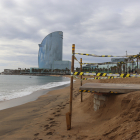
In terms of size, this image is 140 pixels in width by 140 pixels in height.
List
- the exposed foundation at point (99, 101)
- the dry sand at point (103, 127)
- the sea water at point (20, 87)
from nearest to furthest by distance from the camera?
the dry sand at point (103, 127) < the exposed foundation at point (99, 101) < the sea water at point (20, 87)

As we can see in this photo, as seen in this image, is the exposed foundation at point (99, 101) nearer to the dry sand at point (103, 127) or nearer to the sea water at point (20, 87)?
the dry sand at point (103, 127)

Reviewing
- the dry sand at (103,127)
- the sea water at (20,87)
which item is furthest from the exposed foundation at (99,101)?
the sea water at (20,87)

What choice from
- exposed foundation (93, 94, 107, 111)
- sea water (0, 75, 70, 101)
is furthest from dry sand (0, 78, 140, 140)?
sea water (0, 75, 70, 101)

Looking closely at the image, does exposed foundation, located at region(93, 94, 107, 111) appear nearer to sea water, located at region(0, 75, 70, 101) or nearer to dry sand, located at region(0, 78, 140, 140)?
dry sand, located at region(0, 78, 140, 140)

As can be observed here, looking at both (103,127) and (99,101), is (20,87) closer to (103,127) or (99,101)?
(99,101)

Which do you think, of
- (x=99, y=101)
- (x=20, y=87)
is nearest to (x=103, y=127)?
(x=99, y=101)

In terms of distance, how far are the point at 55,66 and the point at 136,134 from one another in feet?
630

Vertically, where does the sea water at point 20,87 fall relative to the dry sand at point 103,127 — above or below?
below

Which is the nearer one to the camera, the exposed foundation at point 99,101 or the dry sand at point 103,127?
the dry sand at point 103,127

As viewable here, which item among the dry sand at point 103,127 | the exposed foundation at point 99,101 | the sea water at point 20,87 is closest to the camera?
the dry sand at point 103,127

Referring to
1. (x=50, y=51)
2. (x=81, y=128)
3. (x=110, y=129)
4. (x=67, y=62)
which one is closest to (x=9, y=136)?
(x=81, y=128)

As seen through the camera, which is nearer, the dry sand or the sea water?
the dry sand

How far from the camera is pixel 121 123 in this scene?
3244 millimetres

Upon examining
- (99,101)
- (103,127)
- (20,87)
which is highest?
(99,101)
